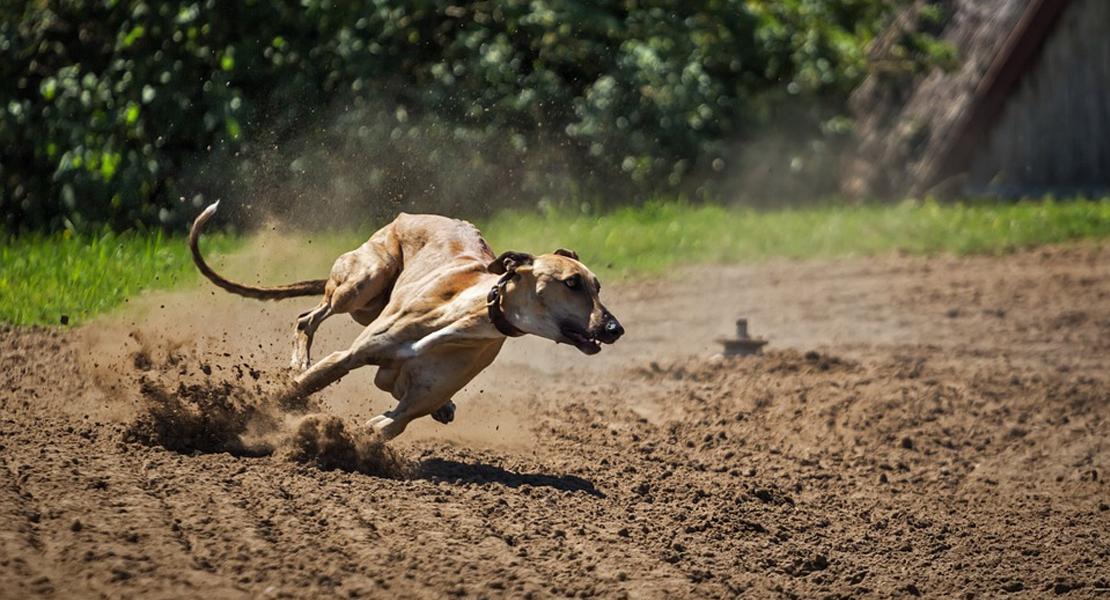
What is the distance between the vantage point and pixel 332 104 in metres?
13.4

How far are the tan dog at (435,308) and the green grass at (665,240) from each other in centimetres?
230

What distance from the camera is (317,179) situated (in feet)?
40.3

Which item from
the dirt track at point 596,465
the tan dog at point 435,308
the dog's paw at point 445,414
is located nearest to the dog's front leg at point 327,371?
the tan dog at point 435,308

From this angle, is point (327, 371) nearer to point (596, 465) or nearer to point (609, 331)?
point (596, 465)

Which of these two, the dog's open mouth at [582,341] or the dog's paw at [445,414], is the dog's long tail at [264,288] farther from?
the dog's open mouth at [582,341]

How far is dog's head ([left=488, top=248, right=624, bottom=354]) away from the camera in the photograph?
6531 millimetres

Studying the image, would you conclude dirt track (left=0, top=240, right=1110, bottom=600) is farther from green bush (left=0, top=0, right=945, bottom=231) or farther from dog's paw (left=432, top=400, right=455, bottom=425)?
green bush (left=0, top=0, right=945, bottom=231)

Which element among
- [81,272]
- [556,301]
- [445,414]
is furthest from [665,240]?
[556,301]

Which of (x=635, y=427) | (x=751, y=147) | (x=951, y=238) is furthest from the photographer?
(x=751, y=147)

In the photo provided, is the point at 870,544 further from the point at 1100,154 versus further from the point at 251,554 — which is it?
the point at 1100,154

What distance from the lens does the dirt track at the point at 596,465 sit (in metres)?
5.43

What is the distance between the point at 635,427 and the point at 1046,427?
2.68 meters

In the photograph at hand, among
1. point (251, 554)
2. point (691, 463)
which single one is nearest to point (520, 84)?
point (691, 463)

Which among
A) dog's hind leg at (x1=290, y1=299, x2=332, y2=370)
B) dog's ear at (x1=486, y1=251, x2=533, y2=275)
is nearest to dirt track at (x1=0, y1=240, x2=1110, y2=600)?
dog's hind leg at (x1=290, y1=299, x2=332, y2=370)
